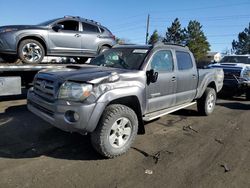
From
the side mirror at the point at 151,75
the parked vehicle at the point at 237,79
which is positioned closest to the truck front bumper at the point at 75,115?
the side mirror at the point at 151,75

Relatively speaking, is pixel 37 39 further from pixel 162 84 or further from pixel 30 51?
pixel 162 84

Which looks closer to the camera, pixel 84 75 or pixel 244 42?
pixel 84 75

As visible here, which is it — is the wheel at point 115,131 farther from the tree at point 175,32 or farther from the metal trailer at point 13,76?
the tree at point 175,32

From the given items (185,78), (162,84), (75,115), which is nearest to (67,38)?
(185,78)

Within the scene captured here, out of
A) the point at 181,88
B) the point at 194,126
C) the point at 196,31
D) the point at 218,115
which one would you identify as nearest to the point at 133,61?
the point at 181,88

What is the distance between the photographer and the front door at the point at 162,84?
5.09m

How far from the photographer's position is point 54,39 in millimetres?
8062

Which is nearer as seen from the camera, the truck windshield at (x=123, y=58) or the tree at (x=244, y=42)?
the truck windshield at (x=123, y=58)

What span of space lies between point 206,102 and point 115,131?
387 cm

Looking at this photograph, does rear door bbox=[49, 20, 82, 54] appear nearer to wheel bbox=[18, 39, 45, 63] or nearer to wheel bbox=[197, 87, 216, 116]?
wheel bbox=[18, 39, 45, 63]

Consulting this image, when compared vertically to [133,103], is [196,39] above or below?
above

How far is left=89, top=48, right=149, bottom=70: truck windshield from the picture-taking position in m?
5.14

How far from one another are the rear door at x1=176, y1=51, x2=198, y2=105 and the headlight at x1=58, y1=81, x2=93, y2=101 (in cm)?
251

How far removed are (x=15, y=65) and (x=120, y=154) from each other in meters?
4.26
